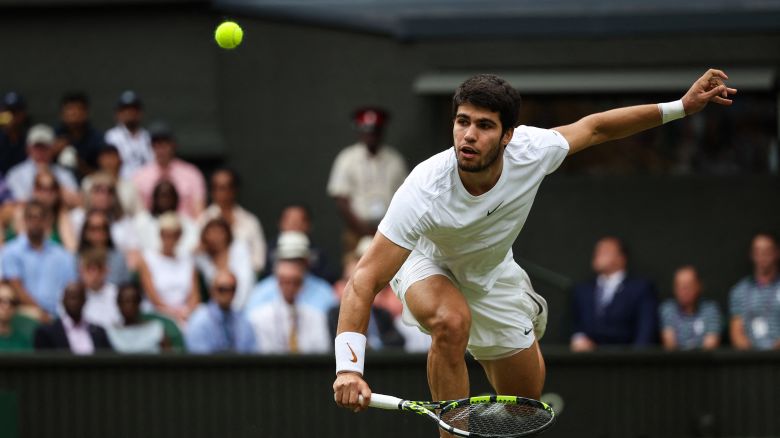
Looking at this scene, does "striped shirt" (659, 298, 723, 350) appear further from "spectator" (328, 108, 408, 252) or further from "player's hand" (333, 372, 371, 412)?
"player's hand" (333, 372, 371, 412)

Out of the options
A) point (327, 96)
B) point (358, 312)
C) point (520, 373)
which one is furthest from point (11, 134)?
point (358, 312)

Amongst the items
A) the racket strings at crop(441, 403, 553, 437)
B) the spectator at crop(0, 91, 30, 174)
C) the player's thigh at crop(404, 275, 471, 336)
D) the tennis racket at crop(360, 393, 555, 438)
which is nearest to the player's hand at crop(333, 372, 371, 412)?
the tennis racket at crop(360, 393, 555, 438)

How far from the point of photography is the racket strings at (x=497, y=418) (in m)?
7.54

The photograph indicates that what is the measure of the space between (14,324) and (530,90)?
5350 millimetres

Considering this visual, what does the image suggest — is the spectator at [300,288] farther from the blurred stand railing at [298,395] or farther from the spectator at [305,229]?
the blurred stand railing at [298,395]

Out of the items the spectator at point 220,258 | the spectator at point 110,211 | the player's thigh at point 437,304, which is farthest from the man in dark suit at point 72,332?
the player's thigh at point 437,304

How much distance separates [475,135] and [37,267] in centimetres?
630

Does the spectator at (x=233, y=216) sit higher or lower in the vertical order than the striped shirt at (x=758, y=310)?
higher

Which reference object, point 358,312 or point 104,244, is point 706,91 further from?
point 104,244

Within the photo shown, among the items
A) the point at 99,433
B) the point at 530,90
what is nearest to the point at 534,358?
the point at 99,433

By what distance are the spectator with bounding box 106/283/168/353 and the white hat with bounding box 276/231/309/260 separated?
1139mm

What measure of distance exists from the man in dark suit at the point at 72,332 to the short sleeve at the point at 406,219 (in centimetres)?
518

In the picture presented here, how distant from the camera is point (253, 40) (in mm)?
15547

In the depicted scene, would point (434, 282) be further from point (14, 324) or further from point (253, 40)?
point (253, 40)
